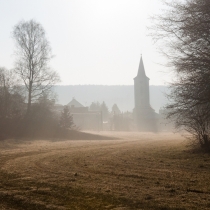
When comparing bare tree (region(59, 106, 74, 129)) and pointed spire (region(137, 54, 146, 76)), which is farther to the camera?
pointed spire (region(137, 54, 146, 76))

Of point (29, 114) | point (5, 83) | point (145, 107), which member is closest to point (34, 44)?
point (5, 83)

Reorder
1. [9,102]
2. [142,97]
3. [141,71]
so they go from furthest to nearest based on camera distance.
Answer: [142,97] → [141,71] → [9,102]

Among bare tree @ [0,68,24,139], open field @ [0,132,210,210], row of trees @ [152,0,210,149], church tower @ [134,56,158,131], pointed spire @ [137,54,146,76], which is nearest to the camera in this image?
open field @ [0,132,210,210]

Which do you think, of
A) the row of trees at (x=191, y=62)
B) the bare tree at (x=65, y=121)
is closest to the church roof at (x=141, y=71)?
the bare tree at (x=65, y=121)

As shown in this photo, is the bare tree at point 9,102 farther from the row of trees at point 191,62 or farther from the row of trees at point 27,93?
the row of trees at point 191,62

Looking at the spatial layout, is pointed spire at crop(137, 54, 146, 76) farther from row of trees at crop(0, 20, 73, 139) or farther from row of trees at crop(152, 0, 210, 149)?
row of trees at crop(152, 0, 210, 149)

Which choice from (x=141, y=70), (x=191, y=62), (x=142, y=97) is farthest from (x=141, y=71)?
(x=191, y=62)

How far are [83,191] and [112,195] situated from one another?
836mm

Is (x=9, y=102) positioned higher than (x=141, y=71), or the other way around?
(x=141, y=71)

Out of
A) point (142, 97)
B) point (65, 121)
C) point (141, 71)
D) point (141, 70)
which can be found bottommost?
point (65, 121)

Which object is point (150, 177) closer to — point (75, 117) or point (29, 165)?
point (29, 165)

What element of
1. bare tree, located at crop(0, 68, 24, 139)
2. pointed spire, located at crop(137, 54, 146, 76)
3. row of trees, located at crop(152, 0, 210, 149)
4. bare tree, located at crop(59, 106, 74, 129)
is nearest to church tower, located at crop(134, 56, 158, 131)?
pointed spire, located at crop(137, 54, 146, 76)

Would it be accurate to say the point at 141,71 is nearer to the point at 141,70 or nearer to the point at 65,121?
the point at 141,70

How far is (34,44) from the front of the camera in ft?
135
